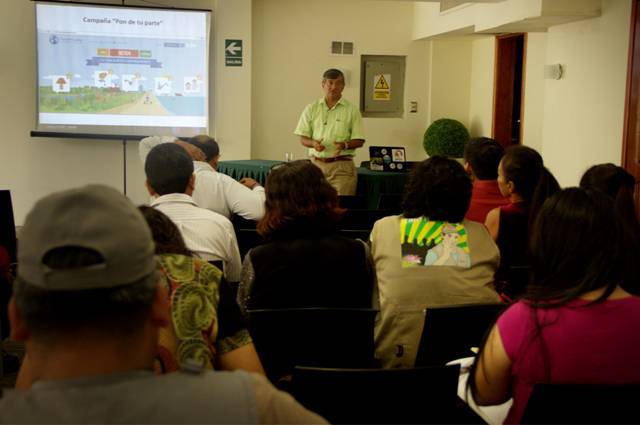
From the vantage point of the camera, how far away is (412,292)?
260 centimetres

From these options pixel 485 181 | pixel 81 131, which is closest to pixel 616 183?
pixel 485 181

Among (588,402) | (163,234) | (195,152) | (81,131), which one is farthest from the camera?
(81,131)

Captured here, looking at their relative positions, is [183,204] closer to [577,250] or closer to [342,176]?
[577,250]

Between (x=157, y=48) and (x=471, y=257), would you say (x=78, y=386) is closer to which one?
(x=471, y=257)

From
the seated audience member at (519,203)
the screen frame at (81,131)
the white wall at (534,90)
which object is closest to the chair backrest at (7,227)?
the seated audience member at (519,203)

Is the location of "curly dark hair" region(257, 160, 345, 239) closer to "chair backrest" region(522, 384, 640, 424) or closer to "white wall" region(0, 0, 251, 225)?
"chair backrest" region(522, 384, 640, 424)

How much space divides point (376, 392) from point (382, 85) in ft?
26.5

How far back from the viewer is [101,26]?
8.07m

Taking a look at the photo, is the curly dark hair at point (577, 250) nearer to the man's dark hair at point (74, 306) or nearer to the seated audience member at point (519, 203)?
the man's dark hair at point (74, 306)

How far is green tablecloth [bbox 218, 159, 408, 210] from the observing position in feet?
22.2

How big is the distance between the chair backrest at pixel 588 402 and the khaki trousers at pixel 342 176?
537cm

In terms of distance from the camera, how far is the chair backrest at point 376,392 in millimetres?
1647

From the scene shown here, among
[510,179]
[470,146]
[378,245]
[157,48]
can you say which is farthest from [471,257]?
[157,48]

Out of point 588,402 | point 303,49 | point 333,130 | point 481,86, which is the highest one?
point 303,49
